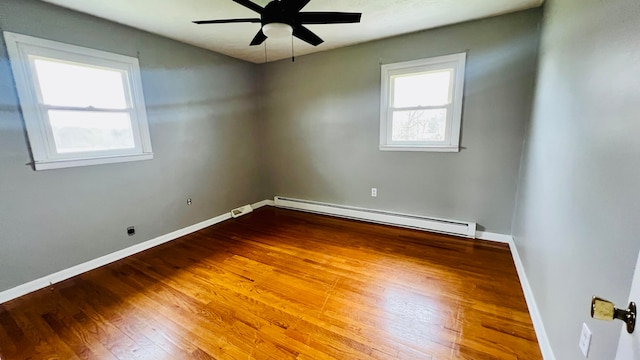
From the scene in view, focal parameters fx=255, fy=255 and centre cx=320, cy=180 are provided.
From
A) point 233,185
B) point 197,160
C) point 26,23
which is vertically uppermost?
point 26,23

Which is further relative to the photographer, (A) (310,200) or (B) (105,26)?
(A) (310,200)

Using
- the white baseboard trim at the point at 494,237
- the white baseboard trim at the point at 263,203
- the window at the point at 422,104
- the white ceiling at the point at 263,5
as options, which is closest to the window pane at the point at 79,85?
the white ceiling at the point at 263,5

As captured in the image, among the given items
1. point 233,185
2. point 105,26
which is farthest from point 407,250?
point 105,26

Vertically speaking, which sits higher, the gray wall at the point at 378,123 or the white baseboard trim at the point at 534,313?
the gray wall at the point at 378,123

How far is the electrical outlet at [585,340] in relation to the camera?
41.1 inches

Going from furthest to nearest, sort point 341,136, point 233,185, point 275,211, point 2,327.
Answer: point 275,211 < point 233,185 < point 341,136 < point 2,327

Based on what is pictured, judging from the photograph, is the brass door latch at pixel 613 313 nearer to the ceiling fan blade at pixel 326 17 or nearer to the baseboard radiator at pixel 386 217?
the ceiling fan blade at pixel 326 17

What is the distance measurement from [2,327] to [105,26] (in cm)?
274

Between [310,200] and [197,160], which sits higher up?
[197,160]

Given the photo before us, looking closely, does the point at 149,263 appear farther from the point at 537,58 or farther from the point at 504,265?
the point at 537,58

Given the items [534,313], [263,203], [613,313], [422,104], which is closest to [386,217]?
[422,104]

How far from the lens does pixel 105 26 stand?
259 centimetres

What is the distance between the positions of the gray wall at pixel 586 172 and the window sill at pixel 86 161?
375 centimetres

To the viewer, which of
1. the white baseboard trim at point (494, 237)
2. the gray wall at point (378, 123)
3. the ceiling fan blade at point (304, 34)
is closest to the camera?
the ceiling fan blade at point (304, 34)
